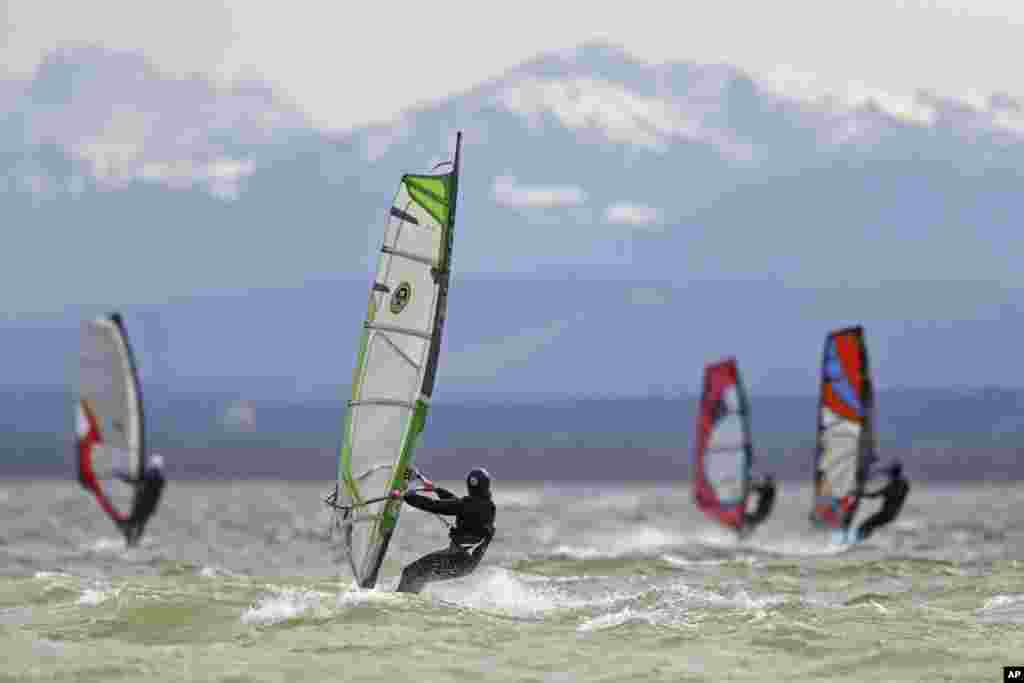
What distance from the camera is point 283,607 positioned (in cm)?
2005

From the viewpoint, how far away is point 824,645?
1788cm

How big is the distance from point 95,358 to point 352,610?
67.1ft

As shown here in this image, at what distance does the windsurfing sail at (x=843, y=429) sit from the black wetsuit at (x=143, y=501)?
13.2m

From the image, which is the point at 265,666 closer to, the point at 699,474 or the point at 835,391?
the point at 835,391

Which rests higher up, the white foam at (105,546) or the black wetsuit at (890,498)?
the black wetsuit at (890,498)

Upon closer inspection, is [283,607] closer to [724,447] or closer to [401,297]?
[401,297]

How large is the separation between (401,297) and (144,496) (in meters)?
20.1

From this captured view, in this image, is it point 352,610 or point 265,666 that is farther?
point 352,610

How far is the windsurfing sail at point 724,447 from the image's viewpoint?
146ft

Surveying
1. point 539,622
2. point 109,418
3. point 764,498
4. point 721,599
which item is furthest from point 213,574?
point 764,498

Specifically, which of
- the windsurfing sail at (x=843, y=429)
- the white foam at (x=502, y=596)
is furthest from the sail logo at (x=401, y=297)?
the windsurfing sail at (x=843, y=429)

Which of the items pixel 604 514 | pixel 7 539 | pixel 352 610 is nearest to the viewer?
pixel 352 610

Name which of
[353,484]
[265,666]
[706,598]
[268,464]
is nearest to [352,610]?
[353,484]

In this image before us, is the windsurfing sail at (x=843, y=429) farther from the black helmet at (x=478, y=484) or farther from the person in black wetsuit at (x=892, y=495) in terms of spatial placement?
the black helmet at (x=478, y=484)
